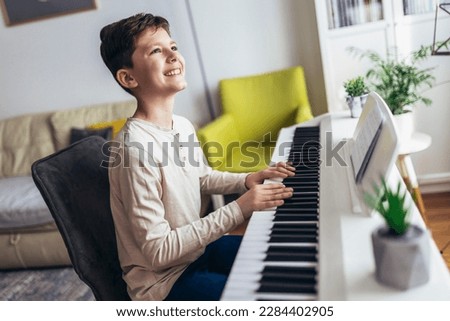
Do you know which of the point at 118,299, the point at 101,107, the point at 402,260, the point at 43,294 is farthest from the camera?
the point at 101,107

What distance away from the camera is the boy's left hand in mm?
1259

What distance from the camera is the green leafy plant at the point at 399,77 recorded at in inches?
78.2

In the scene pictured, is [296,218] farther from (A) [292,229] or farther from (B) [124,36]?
(B) [124,36]

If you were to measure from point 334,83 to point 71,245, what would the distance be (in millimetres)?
1755

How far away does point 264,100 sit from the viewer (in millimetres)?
2662

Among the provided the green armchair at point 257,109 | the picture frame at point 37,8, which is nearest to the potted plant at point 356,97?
the green armchair at point 257,109

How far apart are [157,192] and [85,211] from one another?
232mm

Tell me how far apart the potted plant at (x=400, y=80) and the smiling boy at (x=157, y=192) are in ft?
3.50

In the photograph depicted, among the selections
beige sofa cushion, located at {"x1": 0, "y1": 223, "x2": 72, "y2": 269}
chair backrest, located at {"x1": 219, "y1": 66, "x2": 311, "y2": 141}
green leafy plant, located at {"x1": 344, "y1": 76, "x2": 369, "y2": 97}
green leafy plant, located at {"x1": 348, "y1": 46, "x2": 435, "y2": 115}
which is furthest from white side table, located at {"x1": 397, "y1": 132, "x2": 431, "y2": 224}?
beige sofa cushion, located at {"x1": 0, "y1": 223, "x2": 72, "y2": 269}

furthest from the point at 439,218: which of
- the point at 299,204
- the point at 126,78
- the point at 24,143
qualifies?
the point at 24,143

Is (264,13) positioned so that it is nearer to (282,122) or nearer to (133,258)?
(282,122)

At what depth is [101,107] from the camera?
290 cm

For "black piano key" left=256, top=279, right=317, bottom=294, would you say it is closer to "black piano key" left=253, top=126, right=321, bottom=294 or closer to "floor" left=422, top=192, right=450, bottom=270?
"black piano key" left=253, top=126, right=321, bottom=294

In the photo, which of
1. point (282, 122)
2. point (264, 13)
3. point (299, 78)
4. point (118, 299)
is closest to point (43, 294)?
point (118, 299)
